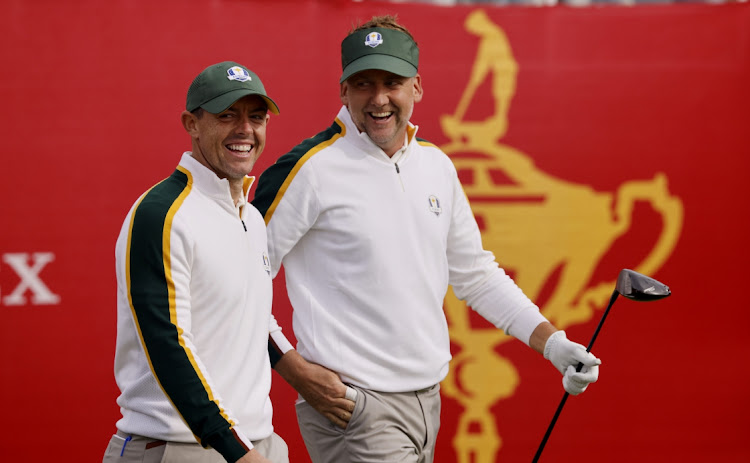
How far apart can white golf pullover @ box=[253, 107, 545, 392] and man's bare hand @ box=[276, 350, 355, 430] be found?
0.03 m

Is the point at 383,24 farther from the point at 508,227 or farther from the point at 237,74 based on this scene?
the point at 508,227

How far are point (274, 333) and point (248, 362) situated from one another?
0.43 m

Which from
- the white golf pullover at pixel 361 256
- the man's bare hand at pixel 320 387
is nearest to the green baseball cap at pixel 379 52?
the white golf pullover at pixel 361 256

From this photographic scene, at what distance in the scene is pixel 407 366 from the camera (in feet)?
6.88

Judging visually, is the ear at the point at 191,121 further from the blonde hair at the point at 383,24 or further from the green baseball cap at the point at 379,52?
the blonde hair at the point at 383,24

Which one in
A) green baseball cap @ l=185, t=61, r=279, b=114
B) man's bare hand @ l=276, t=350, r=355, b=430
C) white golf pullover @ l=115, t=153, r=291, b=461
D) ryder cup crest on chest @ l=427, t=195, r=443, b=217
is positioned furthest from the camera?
ryder cup crest on chest @ l=427, t=195, r=443, b=217

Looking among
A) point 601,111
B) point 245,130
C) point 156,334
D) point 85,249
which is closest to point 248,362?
point 156,334

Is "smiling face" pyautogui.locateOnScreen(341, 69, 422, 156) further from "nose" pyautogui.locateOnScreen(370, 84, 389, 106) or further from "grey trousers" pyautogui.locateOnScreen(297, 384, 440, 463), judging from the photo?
"grey trousers" pyautogui.locateOnScreen(297, 384, 440, 463)

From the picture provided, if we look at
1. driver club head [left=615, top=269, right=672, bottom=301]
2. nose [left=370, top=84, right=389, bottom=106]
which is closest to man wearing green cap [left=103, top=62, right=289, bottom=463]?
nose [left=370, top=84, right=389, bottom=106]

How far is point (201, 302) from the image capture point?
5.24 feet

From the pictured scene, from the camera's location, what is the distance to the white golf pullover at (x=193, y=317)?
1.51 metres

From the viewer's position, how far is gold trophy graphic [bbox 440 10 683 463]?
3078 mm

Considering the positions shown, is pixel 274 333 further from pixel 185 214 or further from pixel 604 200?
pixel 604 200

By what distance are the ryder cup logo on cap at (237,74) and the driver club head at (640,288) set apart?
971 mm
